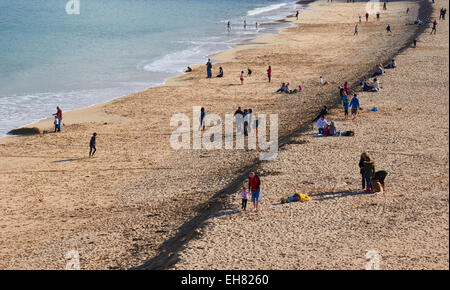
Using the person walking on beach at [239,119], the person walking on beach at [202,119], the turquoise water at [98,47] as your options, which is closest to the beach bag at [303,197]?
the person walking on beach at [239,119]

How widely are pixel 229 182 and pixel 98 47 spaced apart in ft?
132

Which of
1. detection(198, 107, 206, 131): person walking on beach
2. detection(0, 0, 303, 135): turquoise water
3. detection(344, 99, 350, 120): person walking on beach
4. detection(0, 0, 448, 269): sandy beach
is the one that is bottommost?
detection(0, 0, 448, 269): sandy beach

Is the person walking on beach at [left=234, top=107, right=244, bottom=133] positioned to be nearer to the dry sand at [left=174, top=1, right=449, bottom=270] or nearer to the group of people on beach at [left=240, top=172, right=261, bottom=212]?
the dry sand at [left=174, top=1, right=449, bottom=270]

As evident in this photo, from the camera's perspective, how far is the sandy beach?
12195 mm

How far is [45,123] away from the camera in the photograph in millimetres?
27141

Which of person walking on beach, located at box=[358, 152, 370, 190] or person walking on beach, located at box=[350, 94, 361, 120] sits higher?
person walking on beach, located at box=[350, 94, 361, 120]

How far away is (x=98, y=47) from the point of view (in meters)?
54.3

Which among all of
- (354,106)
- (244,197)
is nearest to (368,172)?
(244,197)

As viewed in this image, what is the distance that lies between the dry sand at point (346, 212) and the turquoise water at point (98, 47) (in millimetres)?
16073

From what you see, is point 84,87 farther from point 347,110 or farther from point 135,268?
point 135,268

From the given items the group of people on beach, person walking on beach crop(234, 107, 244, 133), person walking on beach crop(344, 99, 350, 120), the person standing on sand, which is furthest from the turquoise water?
the person standing on sand

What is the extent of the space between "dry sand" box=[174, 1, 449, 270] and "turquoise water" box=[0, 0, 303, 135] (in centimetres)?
1607

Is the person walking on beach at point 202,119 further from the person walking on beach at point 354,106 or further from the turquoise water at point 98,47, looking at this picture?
the turquoise water at point 98,47
